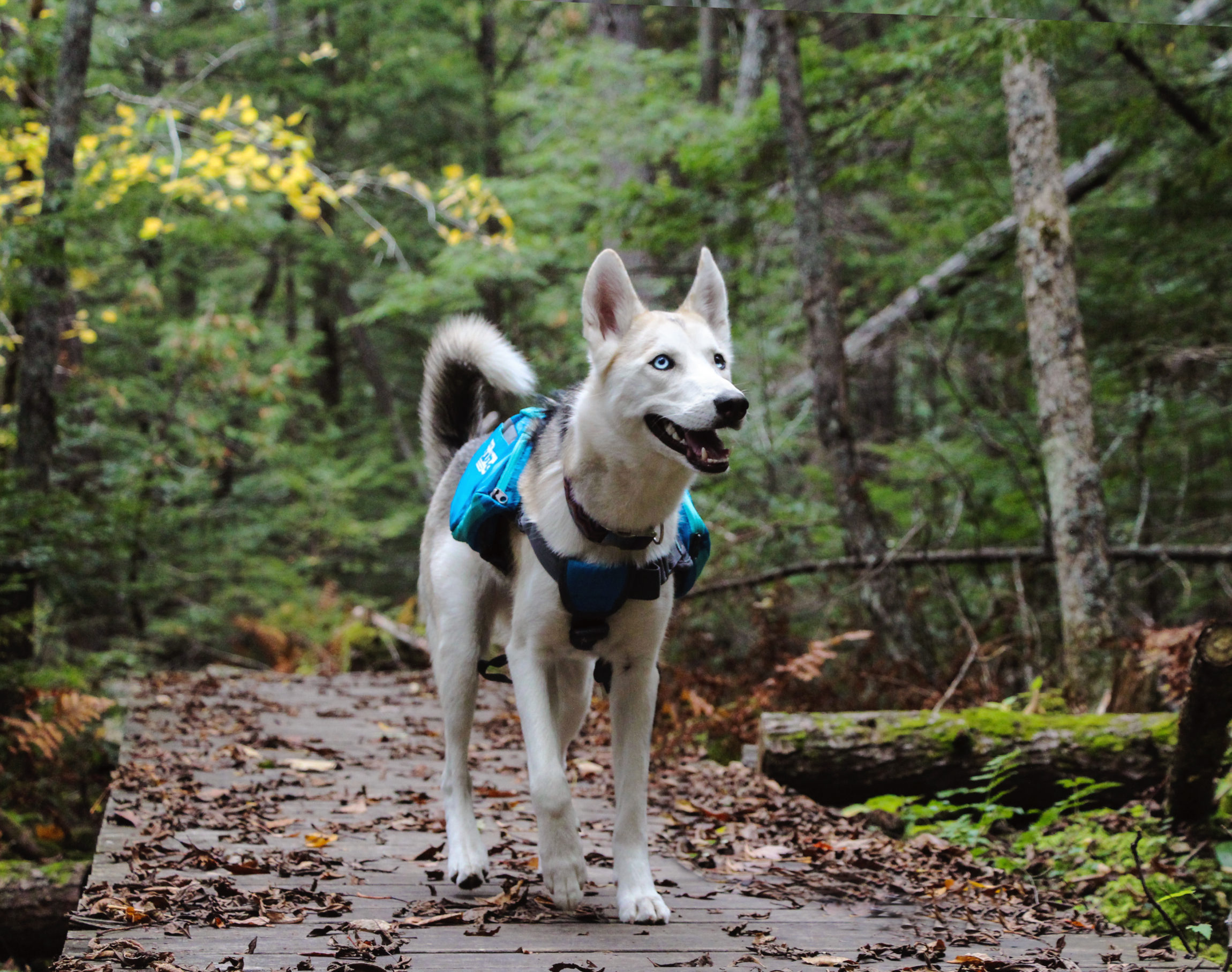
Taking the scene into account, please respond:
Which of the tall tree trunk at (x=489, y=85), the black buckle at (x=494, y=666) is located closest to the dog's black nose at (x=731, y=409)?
the black buckle at (x=494, y=666)

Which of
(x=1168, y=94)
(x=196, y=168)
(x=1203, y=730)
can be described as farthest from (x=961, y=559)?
(x=196, y=168)

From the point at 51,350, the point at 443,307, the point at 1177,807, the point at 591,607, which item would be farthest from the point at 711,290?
the point at 443,307

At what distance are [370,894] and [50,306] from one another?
5426mm

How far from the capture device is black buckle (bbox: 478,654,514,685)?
3.79 m

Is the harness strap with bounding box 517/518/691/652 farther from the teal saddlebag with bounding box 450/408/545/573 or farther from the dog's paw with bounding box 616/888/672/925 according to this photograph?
the dog's paw with bounding box 616/888/672/925


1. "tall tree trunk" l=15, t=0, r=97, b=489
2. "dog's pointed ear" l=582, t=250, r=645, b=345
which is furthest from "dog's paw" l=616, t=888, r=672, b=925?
"tall tree trunk" l=15, t=0, r=97, b=489

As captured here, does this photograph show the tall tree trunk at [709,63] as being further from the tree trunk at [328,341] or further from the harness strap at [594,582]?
the harness strap at [594,582]

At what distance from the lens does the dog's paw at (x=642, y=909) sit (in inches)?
129

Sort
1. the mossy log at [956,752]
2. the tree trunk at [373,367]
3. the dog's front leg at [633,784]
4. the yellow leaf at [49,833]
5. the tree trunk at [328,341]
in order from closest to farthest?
1. the dog's front leg at [633,784]
2. the mossy log at [956,752]
3. the yellow leaf at [49,833]
4. the tree trunk at [373,367]
5. the tree trunk at [328,341]

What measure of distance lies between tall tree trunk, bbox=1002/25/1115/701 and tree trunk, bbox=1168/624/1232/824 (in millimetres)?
2558

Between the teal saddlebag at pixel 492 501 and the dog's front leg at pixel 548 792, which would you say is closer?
the dog's front leg at pixel 548 792

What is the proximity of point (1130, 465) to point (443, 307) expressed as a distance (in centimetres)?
877

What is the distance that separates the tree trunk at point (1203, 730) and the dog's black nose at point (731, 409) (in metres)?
2.16

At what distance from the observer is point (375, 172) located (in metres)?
17.3
